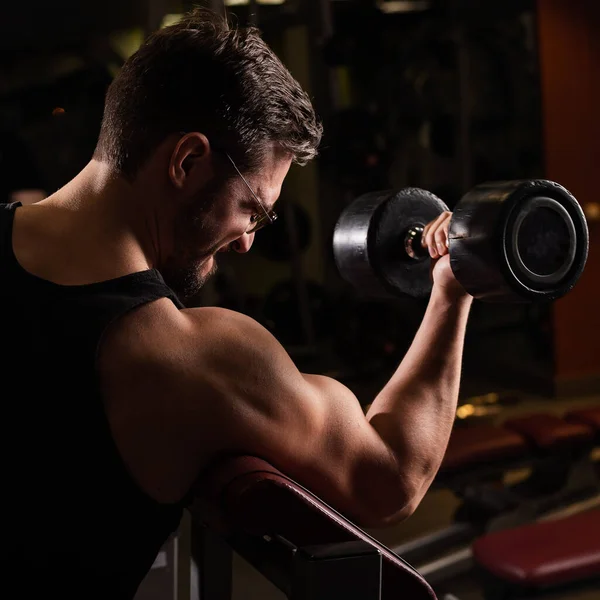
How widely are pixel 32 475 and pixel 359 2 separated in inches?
141

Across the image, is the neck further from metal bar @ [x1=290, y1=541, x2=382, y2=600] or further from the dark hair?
metal bar @ [x1=290, y1=541, x2=382, y2=600]


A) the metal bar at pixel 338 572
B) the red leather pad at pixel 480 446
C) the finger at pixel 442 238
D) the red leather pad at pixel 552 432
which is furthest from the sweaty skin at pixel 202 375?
the red leather pad at pixel 552 432

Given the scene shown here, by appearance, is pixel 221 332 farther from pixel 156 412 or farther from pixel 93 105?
pixel 93 105

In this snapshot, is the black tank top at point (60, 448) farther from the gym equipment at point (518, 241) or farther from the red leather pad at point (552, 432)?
the red leather pad at point (552, 432)

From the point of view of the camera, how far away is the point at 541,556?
151 cm

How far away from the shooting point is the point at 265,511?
69cm

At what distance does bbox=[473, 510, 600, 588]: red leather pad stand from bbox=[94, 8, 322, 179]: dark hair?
96cm

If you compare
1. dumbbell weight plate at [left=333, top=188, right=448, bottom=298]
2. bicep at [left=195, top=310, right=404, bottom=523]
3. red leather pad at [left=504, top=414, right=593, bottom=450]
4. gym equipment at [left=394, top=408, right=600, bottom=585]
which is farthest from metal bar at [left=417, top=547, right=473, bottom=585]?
bicep at [left=195, top=310, right=404, bottom=523]

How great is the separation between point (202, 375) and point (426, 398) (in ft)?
1.03

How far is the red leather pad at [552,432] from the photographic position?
2.36m

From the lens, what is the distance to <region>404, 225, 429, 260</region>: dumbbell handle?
1360mm

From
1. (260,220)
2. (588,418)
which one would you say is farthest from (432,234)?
(588,418)

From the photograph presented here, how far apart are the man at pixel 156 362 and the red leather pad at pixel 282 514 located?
0.06m

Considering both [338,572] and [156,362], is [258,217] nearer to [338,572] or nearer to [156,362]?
[156,362]
